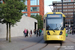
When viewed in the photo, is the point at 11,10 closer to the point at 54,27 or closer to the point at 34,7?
the point at 54,27

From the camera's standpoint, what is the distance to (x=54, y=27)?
50.4ft

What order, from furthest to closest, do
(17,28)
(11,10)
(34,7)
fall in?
(34,7)
(17,28)
(11,10)

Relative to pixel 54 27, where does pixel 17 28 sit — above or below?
below

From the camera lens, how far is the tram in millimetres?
15164

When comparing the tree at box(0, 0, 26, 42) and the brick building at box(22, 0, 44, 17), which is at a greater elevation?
the brick building at box(22, 0, 44, 17)

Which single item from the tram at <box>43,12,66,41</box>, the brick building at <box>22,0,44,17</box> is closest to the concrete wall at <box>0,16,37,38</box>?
the tram at <box>43,12,66,41</box>

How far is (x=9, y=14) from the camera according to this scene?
16.9 metres

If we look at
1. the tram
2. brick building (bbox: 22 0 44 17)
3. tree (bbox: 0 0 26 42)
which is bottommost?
the tram

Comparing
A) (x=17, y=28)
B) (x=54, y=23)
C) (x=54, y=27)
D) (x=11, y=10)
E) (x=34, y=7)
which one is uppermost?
(x=34, y=7)

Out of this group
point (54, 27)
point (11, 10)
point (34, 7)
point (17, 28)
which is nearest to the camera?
point (54, 27)

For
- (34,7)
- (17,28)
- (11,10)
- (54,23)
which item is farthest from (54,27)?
(34,7)

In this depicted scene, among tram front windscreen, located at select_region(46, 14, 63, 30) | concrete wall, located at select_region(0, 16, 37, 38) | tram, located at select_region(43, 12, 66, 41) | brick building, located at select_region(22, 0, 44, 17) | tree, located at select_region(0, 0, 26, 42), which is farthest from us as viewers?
brick building, located at select_region(22, 0, 44, 17)

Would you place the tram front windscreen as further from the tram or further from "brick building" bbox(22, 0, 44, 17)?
"brick building" bbox(22, 0, 44, 17)

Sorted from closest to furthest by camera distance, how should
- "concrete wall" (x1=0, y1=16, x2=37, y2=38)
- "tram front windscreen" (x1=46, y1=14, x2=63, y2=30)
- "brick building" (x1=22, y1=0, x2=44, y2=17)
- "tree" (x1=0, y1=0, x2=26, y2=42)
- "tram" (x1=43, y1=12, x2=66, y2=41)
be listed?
1. "tram" (x1=43, y1=12, x2=66, y2=41)
2. "tram front windscreen" (x1=46, y1=14, x2=63, y2=30)
3. "tree" (x1=0, y1=0, x2=26, y2=42)
4. "concrete wall" (x1=0, y1=16, x2=37, y2=38)
5. "brick building" (x1=22, y1=0, x2=44, y2=17)
